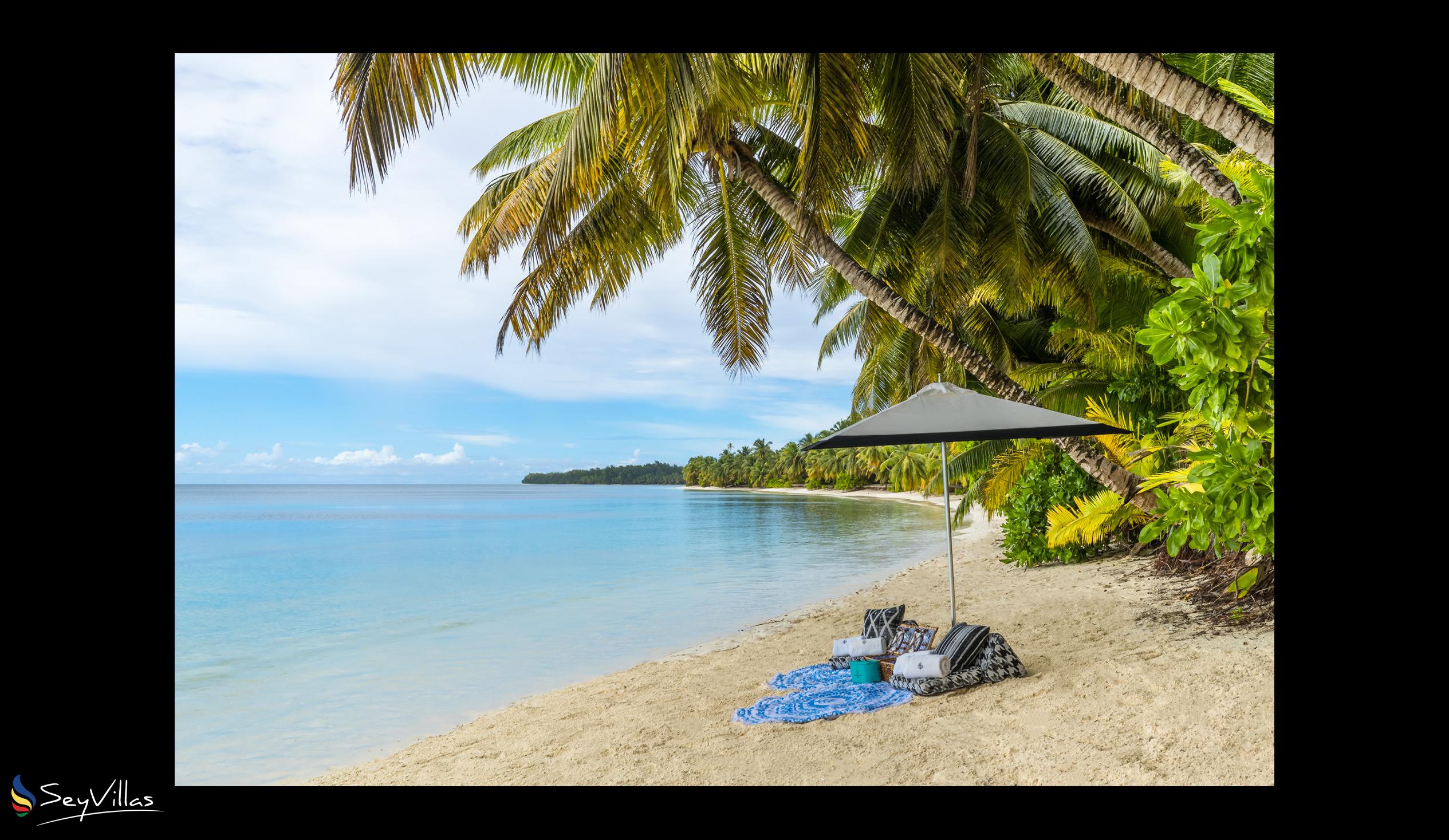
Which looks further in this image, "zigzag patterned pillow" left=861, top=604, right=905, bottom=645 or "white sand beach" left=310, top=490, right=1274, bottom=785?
"zigzag patterned pillow" left=861, top=604, right=905, bottom=645

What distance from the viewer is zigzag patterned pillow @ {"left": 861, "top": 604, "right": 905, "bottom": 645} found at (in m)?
5.32

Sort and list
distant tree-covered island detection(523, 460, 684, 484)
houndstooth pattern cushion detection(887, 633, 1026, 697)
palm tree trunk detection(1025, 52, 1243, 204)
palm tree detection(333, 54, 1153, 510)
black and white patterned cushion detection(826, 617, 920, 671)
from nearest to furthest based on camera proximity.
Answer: palm tree detection(333, 54, 1153, 510) → houndstooth pattern cushion detection(887, 633, 1026, 697) → black and white patterned cushion detection(826, 617, 920, 671) → palm tree trunk detection(1025, 52, 1243, 204) → distant tree-covered island detection(523, 460, 684, 484)

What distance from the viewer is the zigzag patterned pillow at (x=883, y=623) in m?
5.32

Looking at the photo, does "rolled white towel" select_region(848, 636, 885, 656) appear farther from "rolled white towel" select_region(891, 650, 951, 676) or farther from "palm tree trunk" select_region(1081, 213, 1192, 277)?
"palm tree trunk" select_region(1081, 213, 1192, 277)

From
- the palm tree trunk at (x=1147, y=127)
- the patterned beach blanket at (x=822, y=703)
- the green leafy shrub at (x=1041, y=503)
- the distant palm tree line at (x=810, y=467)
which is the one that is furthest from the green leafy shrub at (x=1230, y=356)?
the distant palm tree line at (x=810, y=467)

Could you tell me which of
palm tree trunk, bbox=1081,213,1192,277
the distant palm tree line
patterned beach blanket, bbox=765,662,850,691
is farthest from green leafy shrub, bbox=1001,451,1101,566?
the distant palm tree line

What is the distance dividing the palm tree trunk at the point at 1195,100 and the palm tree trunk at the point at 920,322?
2.79m

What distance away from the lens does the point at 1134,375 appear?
8.23 m

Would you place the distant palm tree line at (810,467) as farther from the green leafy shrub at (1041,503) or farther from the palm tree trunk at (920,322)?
the palm tree trunk at (920,322)

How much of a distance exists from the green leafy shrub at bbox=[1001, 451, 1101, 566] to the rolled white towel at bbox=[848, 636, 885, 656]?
493cm
